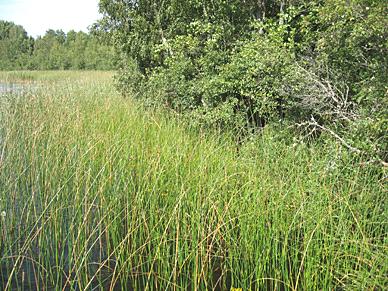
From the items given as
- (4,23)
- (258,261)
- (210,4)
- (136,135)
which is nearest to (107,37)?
A: (210,4)

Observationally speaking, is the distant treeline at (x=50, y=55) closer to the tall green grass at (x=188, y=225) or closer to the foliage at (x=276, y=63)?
the foliage at (x=276, y=63)

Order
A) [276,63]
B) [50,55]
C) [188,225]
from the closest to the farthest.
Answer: [188,225], [276,63], [50,55]

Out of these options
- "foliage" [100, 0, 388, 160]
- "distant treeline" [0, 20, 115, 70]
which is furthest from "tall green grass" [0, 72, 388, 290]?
"distant treeline" [0, 20, 115, 70]

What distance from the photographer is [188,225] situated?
319 centimetres

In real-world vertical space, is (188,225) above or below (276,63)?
below

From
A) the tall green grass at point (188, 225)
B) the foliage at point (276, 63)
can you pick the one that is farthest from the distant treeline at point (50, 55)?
the tall green grass at point (188, 225)

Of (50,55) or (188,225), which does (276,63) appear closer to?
(188,225)

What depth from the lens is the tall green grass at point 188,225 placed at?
2.74m

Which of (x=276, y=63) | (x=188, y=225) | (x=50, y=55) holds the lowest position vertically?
(x=188, y=225)

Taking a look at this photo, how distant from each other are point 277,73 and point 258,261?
2.97 m

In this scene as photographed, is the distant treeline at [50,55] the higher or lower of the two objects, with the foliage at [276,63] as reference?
higher

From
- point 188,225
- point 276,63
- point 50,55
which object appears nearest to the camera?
point 188,225

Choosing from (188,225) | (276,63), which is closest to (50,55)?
(276,63)

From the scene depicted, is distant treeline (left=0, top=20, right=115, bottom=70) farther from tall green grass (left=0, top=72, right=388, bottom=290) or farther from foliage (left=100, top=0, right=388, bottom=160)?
tall green grass (left=0, top=72, right=388, bottom=290)
